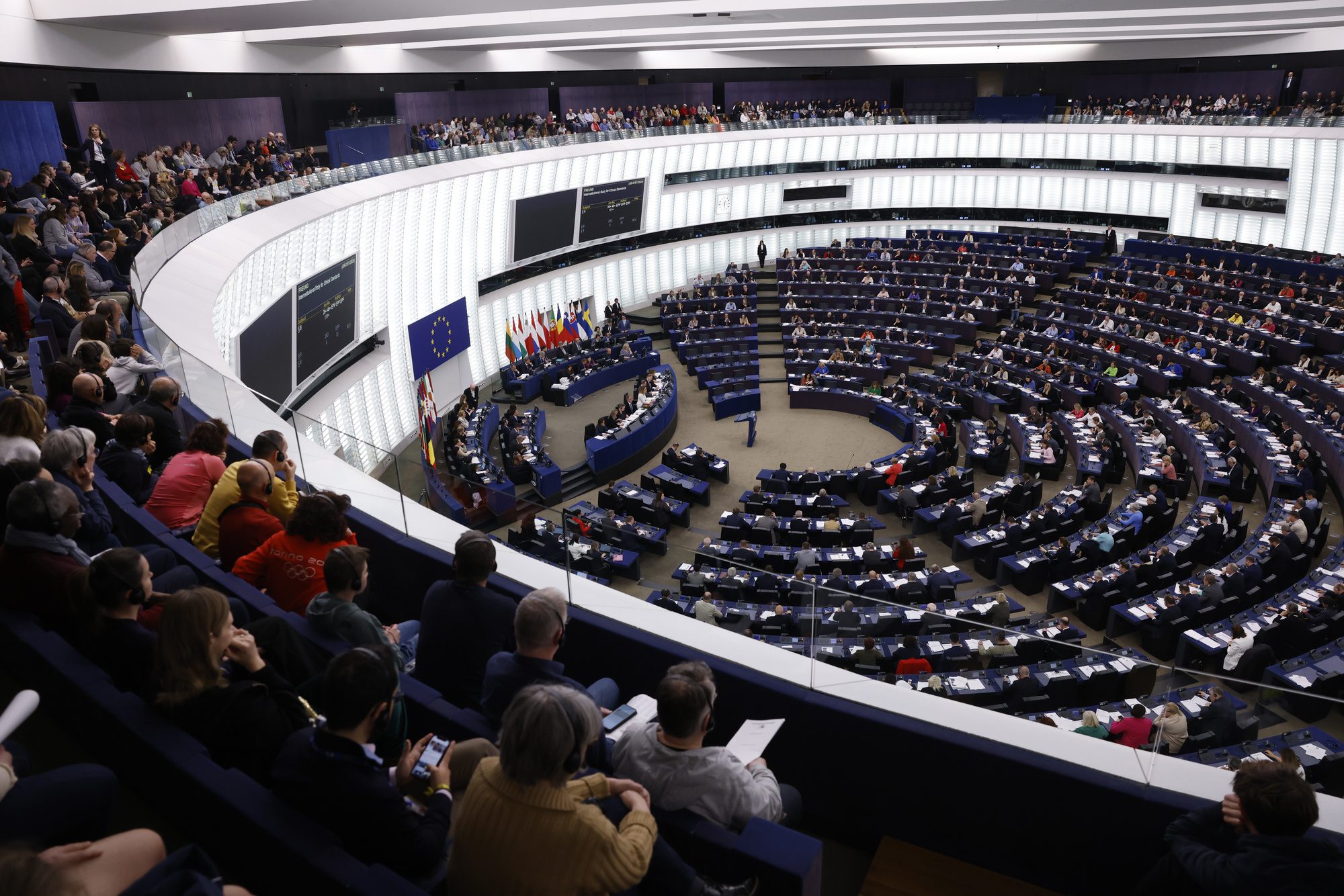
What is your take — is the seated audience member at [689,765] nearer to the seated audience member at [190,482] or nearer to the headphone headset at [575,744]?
the headphone headset at [575,744]

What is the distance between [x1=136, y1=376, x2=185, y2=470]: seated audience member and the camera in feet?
17.0

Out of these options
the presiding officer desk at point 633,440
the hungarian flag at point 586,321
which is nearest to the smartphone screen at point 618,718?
the presiding officer desk at point 633,440

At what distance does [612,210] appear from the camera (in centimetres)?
2364

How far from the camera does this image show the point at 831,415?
1881 centimetres

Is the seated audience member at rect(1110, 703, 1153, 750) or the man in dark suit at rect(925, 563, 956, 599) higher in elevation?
the seated audience member at rect(1110, 703, 1153, 750)

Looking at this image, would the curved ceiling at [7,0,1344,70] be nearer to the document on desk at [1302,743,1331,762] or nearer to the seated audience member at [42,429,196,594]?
the seated audience member at [42,429,196,594]

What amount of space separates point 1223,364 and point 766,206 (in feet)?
49.0

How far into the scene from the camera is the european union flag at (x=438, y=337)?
18.0 meters

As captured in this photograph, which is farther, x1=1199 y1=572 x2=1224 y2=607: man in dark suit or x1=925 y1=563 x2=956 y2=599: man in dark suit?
x1=925 y1=563 x2=956 y2=599: man in dark suit

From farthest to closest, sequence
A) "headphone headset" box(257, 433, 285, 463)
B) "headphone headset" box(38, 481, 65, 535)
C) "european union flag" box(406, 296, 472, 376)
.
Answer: "european union flag" box(406, 296, 472, 376) → "headphone headset" box(257, 433, 285, 463) → "headphone headset" box(38, 481, 65, 535)

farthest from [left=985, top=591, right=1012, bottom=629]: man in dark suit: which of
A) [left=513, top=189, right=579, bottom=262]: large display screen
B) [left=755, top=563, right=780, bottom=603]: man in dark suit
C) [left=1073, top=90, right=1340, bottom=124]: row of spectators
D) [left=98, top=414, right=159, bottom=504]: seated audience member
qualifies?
[left=1073, top=90, right=1340, bottom=124]: row of spectators

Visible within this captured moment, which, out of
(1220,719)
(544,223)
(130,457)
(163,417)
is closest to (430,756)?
(130,457)

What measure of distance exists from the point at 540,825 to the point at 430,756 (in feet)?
2.32

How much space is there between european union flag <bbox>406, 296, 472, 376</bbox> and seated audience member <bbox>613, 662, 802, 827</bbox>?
53.8 ft
